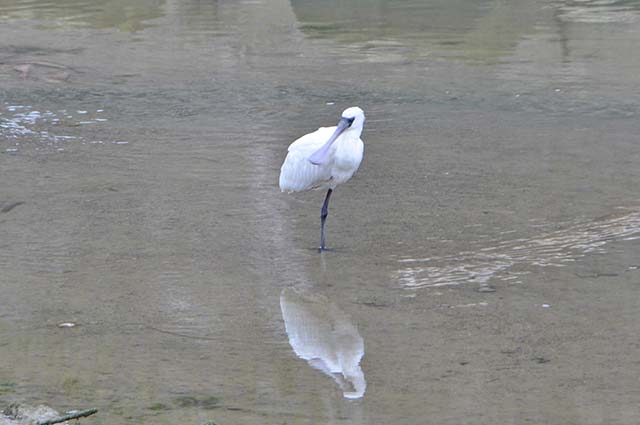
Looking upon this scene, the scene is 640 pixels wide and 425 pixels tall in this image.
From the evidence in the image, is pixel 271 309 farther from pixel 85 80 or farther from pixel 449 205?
pixel 85 80

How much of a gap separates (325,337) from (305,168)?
1.75 meters

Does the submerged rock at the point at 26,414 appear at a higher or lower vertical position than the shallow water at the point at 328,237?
higher

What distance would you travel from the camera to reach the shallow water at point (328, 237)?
4664 mm

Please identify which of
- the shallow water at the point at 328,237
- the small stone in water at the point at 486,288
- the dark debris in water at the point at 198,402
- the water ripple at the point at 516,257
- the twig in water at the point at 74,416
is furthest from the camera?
the water ripple at the point at 516,257

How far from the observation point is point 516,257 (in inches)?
247

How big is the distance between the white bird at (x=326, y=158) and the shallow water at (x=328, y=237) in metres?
0.26

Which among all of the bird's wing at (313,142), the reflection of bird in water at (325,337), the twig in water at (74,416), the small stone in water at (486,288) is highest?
the twig in water at (74,416)

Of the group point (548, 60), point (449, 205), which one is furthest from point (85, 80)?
point (449, 205)

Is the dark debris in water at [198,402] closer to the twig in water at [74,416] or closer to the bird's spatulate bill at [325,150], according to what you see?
the twig in water at [74,416]

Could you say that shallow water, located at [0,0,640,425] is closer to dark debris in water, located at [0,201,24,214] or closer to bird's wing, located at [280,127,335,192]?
dark debris in water, located at [0,201,24,214]

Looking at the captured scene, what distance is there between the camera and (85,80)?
11516mm

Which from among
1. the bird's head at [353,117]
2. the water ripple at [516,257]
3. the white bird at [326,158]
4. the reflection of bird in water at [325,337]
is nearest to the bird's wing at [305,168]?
Result: the white bird at [326,158]

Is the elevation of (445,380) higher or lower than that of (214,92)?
higher

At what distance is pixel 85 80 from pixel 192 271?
5.82m
